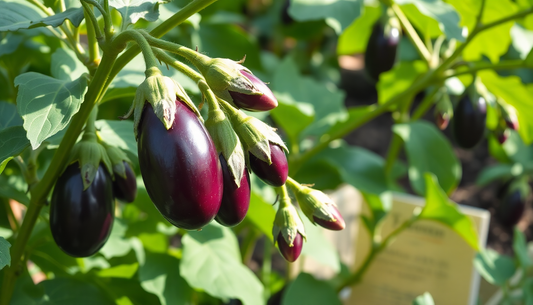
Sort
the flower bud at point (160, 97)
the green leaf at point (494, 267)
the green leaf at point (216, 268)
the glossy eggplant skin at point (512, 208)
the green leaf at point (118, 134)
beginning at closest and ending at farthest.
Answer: the flower bud at point (160, 97)
the green leaf at point (118, 134)
the green leaf at point (216, 268)
the green leaf at point (494, 267)
the glossy eggplant skin at point (512, 208)

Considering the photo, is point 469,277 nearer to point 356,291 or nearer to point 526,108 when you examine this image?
point 356,291

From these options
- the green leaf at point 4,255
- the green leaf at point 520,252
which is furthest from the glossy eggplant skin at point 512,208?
the green leaf at point 4,255

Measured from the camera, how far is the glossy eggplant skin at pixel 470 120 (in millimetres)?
857

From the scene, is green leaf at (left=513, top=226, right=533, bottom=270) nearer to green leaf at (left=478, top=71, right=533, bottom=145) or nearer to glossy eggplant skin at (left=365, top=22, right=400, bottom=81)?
green leaf at (left=478, top=71, right=533, bottom=145)

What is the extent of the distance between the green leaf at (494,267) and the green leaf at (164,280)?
549 millimetres

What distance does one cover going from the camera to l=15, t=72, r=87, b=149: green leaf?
43 cm

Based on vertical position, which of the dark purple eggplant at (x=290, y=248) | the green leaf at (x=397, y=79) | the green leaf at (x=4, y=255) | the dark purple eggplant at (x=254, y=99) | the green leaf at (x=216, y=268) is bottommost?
the green leaf at (x=397, y=79)

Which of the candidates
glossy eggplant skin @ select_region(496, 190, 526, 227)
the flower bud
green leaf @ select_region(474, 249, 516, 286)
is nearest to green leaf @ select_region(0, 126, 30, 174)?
the flower bud

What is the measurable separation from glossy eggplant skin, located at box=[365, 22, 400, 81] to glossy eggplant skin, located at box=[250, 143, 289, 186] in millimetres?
533

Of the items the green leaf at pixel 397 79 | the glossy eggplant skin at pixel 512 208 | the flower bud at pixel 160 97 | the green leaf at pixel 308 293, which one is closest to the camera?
the flower bud at pixel 160 97

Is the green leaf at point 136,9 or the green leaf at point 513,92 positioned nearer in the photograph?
the green leaf at point 136,9

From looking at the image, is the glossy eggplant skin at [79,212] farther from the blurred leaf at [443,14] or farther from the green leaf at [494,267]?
the green leaf at [494,267]

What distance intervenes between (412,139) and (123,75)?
590mm

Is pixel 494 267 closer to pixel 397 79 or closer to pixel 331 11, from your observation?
pixel 397 79
